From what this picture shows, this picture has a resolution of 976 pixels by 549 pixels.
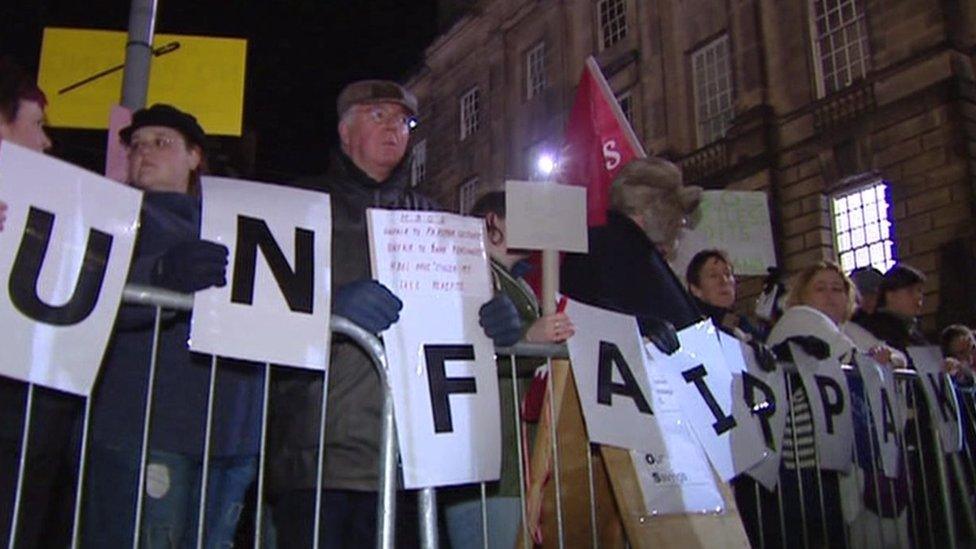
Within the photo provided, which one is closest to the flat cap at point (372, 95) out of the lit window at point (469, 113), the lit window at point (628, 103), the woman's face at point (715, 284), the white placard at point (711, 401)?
the white placard at point (711, 401)

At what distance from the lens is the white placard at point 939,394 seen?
16.2 feet

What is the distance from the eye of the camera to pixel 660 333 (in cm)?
357

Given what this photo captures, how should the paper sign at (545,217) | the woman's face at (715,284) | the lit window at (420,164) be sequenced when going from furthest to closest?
the lit window at (420,164) < the woman's face at (715,284) < the paper sign at (545,217)

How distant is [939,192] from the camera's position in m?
15.6

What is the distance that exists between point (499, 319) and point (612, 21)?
22688mm

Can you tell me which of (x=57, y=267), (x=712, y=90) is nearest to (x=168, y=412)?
(x=57, y=267)

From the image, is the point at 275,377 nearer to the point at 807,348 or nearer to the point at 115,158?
the point at 115,158

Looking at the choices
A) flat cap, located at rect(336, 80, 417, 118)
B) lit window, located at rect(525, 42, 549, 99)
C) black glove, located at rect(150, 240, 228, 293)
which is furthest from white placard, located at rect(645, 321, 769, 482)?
lit window, located at rect(525, 42, 549, 99)

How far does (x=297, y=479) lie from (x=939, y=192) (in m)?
15.3

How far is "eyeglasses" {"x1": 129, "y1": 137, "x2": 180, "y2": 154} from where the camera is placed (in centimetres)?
335

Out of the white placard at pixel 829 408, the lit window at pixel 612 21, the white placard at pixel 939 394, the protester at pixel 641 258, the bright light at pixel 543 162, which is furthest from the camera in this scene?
the lit window at pixel 612 21

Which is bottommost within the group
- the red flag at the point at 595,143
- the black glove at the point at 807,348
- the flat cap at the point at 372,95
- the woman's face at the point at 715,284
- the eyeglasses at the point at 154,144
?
the black glove at the point at 807,348

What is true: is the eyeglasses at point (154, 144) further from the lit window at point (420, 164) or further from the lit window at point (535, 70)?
the lit window at point (420, 164)

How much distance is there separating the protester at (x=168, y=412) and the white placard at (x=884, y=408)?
3.05 meters
